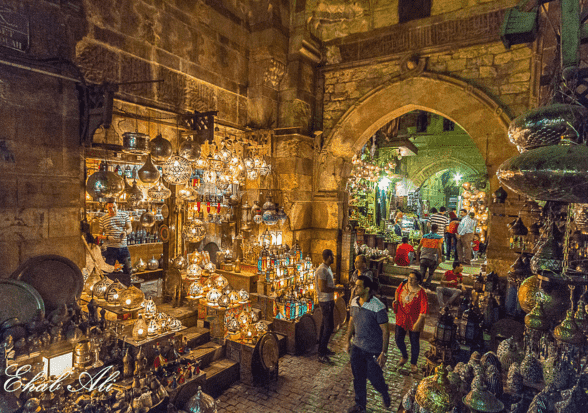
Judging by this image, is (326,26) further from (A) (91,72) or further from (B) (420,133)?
(B) (420,133)

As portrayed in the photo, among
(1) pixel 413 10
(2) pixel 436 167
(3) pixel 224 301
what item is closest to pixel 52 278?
Answer: (3) pixel 224 301

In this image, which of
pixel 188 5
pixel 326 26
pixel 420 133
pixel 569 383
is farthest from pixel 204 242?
pixel 420 133

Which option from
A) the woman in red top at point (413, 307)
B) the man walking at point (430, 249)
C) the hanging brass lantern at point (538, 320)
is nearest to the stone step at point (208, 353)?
the woman in red top at point (413, 307)

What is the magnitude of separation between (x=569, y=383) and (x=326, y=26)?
7.65 metres

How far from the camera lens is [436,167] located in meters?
16.3

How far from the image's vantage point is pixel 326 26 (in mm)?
7648

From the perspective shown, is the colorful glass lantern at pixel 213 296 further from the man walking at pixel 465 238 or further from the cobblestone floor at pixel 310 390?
the man walking at pixel 465 238

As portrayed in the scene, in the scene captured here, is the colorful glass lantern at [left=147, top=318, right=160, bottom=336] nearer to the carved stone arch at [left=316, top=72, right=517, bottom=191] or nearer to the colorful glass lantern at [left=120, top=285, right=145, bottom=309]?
the colorful glass lantern at [left=120, top=285, right=145, bottom=309]

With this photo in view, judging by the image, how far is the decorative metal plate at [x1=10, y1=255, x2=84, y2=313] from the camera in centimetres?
365

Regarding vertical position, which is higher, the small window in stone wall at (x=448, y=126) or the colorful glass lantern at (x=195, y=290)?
the small window in stone wall at (x=448, y=126)

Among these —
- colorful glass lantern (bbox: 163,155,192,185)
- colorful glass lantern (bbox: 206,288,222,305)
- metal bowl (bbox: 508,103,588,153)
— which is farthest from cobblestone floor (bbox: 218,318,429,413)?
metal bowl (bbox: 508,103,588,153)

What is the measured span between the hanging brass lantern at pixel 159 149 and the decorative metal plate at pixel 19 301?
6.57ft

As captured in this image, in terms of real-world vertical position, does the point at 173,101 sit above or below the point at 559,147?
above

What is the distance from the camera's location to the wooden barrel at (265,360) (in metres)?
4.51
